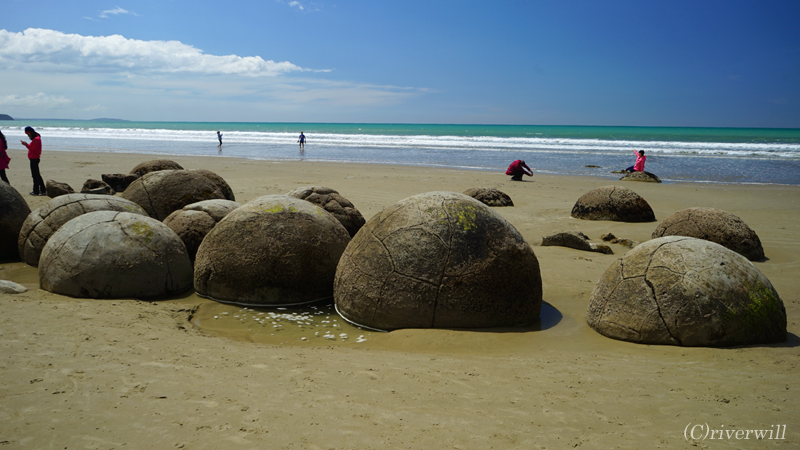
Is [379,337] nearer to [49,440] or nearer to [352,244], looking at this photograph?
[352,244]

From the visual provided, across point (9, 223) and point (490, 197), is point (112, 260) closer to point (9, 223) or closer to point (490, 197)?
point (9, 223)

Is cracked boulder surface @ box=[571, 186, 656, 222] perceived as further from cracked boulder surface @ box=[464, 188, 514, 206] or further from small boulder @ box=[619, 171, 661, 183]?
small boulder @ box=[619, 171, 661, 183]

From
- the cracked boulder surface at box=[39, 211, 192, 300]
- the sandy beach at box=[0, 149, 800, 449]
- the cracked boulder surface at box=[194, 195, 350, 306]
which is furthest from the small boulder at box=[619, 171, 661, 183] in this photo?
the cracked boulder surface at box=[39, 211, 192, 300]

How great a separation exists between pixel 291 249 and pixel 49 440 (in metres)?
3.11

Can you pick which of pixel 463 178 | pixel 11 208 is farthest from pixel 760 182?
pixel 11 208

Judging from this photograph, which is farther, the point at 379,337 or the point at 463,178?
the point at 463,178

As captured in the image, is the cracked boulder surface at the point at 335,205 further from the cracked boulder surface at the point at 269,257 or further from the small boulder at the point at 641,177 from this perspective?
the small boulder at the point at 641,177

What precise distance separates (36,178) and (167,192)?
8.28m

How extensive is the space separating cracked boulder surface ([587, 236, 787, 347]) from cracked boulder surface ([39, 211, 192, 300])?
4.93 metres

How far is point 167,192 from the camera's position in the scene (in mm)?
8414

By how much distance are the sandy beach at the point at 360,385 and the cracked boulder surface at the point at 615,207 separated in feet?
18.7

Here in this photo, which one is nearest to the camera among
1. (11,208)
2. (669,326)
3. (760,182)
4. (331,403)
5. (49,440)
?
(49,440)

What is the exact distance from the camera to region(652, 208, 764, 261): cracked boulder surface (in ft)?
27.0

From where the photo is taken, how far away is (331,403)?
3385 mm
